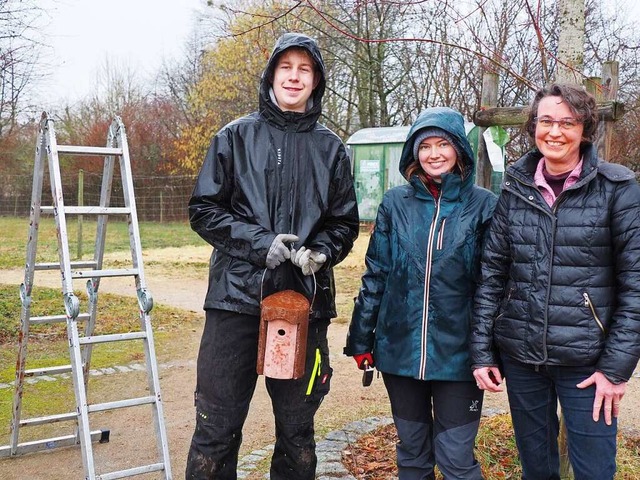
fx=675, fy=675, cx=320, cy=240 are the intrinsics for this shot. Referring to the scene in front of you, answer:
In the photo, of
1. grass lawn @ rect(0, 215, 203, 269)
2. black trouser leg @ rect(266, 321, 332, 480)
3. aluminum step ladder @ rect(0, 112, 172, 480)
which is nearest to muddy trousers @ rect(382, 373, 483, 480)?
black trouser leg @ rect(266, 321, 332, 480)

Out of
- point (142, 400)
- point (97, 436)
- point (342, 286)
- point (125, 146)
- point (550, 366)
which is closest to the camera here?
point (550, 366)

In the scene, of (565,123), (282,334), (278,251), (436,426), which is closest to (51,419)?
(282,334)

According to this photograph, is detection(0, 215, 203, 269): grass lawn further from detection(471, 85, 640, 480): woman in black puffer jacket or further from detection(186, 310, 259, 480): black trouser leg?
detection(471, 85, 640, 480): woman in black puffer jacket

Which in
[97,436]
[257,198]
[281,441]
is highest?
[257,198]

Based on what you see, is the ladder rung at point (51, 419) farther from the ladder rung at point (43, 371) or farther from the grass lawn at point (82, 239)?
the grass lawn at point (82, 239)

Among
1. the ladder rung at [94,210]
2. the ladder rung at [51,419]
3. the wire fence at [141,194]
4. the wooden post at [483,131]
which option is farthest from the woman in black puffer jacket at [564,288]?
the wire fence at [141,194]

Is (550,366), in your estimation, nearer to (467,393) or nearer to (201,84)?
(467,393)

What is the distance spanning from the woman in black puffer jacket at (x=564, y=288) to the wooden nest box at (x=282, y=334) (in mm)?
662

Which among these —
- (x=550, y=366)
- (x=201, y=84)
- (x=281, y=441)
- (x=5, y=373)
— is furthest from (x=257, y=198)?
(x=201, y=84)

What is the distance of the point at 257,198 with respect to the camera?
2650 mm

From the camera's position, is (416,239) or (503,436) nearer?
(416,239)

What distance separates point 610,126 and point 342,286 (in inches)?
275

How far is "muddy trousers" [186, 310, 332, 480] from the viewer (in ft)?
8.76

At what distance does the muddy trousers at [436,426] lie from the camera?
263 centimetres
